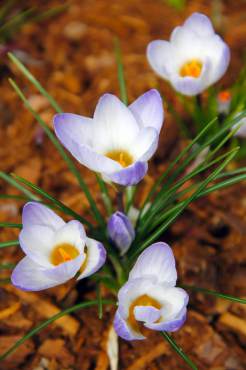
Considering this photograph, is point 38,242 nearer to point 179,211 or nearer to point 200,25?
point 179,211

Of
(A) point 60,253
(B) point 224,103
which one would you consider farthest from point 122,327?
(B) point 224,103

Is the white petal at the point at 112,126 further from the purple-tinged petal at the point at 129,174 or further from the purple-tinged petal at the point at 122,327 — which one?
the purple-tinged petal at the point at 122,327

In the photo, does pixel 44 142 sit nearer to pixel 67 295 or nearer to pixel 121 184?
pixel 67 295

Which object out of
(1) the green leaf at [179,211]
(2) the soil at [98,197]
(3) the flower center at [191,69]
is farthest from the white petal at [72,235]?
(3) the flower center at [191,69]

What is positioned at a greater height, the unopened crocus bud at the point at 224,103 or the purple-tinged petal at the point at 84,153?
the purple-tinged petal at the point at 84,153

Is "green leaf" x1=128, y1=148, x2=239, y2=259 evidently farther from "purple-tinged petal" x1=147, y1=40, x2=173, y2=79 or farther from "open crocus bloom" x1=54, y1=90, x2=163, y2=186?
"purple-tinged petal" x1=147, y1=40, x2=173, y2=79

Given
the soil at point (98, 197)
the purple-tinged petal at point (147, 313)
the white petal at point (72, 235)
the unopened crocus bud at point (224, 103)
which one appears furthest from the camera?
the unopened crocus bud at point (224, 103)

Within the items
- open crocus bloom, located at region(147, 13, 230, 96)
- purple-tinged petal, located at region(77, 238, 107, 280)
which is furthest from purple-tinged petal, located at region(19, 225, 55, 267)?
open crocus bloom, located at region(147, 13, 230, 96)
